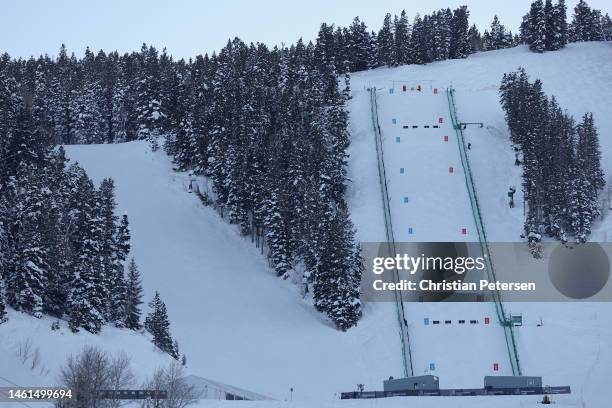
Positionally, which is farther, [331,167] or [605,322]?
[331,167]

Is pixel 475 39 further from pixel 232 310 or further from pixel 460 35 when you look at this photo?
pixel 232 310

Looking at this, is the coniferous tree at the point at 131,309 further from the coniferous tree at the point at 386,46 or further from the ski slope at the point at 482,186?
the coniferous tree at the point at 386,46

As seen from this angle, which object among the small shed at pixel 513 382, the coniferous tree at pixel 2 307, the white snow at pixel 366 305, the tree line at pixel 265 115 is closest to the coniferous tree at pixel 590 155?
the white snow at pixel 366 305

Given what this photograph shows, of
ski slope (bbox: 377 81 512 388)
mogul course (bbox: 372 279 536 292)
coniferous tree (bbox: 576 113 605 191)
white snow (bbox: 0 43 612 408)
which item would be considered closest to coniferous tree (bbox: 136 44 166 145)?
white snow (bbox: 0 43 612 408)

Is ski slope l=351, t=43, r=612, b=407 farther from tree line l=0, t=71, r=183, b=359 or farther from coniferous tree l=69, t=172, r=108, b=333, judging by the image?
coniferous tree l=69, t=172, r=108, b=333

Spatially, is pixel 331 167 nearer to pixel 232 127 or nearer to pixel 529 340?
pixel 232 127

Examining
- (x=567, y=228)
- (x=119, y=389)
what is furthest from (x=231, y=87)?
(x=119, y=389)

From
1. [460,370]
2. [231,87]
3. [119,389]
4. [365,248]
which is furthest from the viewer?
[231,87]
